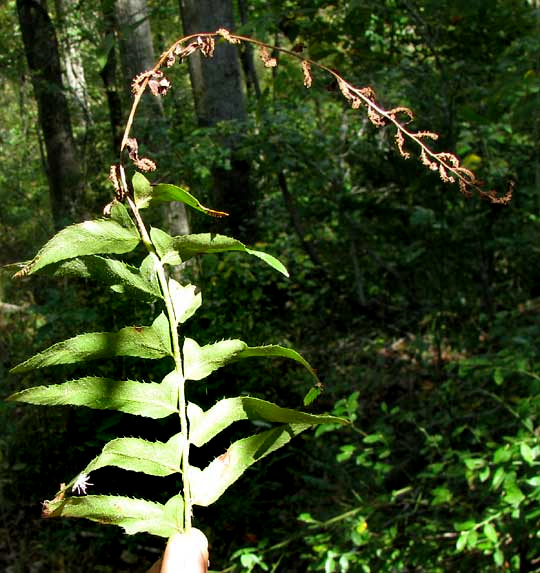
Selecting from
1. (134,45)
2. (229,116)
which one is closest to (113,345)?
(229,116)

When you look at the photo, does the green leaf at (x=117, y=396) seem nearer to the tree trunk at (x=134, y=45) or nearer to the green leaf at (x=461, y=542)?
the green leaf at (x=461, y=542)

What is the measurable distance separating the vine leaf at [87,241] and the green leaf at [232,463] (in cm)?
20

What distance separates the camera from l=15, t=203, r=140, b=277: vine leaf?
22.8 inches

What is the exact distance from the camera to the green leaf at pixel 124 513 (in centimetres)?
56

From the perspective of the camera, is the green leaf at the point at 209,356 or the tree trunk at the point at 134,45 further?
the tree trunk at the point at 134,45

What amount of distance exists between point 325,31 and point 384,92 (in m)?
0.69

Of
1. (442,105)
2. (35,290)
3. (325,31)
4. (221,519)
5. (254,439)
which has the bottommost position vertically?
(221,519)

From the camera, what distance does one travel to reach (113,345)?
2.11 feet

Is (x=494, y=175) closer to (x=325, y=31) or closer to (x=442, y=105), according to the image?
(x=442, y=105)

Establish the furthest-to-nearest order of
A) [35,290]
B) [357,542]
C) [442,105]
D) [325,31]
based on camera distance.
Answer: [35,290] → [442,105] → [325,31] → [357,542]

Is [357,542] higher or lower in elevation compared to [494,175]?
lower

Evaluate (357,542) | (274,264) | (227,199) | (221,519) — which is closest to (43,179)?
(227,199)

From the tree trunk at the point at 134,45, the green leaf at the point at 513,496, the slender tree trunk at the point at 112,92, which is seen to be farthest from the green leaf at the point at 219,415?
the tree trunk at the point at 134,45

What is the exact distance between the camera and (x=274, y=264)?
629mm
